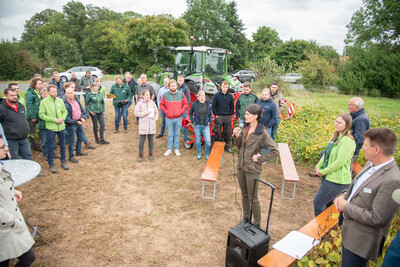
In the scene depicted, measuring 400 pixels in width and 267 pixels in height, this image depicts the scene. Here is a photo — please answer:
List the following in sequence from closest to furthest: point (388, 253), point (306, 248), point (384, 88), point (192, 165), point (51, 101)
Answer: point (388, 253), point (306, 248), point (51, 101), point (192, 165), point (384, 88)

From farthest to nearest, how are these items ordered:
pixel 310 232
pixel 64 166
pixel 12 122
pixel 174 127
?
1. pixel 174 127
2. pixel 64 166
3. pixel 12 122
4. pixel 310 232

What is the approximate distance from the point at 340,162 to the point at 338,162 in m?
0.02

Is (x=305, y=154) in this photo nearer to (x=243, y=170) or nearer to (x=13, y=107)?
(x=243, y=170)

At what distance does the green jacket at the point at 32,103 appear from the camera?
5.59 m

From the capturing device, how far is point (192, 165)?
603 centimetres

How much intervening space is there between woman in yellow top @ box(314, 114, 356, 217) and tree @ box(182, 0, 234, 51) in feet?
118

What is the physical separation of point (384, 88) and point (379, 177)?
2051 cm

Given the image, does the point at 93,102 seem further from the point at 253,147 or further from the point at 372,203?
Answer: the point at 372,203

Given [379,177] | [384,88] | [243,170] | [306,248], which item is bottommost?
[306,248]

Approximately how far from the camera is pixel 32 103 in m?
5.63

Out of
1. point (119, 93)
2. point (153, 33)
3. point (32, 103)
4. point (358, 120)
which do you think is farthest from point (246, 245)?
point (153, 33)

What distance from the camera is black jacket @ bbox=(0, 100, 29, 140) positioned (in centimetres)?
441

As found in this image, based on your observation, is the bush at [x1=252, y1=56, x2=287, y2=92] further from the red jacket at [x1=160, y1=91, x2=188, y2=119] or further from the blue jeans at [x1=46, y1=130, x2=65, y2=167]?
the blue jeans at [x1=46, y1=130, x2=65, y2=167]

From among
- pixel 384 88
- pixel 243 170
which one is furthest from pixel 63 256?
pixel 384 88
